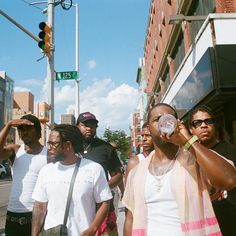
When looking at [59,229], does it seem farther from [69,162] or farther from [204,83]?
[204,83]

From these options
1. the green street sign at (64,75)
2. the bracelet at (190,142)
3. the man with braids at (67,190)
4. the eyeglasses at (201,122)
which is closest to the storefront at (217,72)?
the green street sign at (64,75)

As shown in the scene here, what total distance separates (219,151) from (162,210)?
0.86 m

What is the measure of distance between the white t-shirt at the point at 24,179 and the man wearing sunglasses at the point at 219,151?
1.74 metres

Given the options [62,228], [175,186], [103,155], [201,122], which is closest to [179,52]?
[103,155]

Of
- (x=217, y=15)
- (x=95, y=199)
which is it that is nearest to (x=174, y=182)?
(x=95, y=199)

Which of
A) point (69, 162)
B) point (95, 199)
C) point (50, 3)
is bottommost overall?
point (95, 199)

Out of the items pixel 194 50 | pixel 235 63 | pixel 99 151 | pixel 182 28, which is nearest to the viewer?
pixel 99 151

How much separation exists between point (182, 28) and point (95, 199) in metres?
13.3

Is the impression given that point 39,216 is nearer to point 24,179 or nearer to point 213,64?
point 24,179

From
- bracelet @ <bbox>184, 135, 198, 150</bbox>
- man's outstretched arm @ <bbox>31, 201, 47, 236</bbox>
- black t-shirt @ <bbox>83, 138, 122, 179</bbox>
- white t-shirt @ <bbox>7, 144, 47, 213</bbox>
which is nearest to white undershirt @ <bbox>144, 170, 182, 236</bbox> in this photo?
bracelet @ <bbox>184, 135, 198, 150</bbox>

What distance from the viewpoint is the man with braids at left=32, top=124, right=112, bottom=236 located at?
3049 mm

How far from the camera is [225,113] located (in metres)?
10.5

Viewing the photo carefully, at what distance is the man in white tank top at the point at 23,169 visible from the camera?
3666 mm

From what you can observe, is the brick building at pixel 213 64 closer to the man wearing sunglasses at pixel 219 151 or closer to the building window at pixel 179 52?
the building window at pixel 179 52
